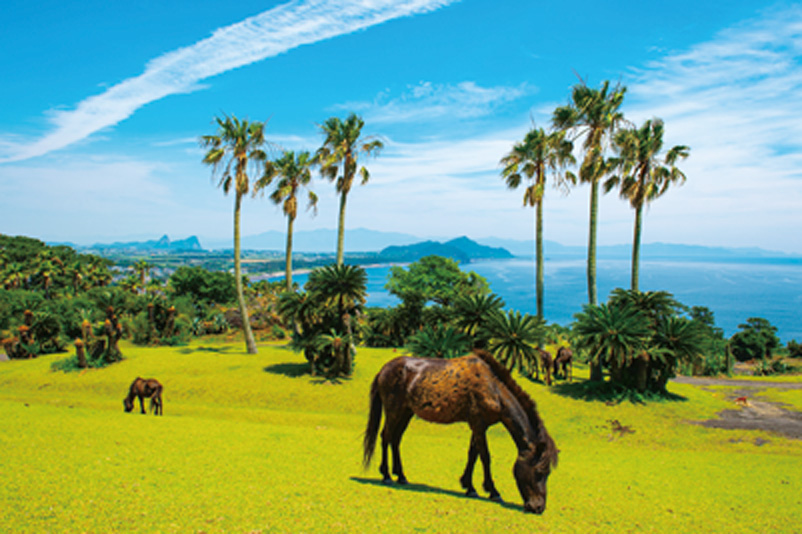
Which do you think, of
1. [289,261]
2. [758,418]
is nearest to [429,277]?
[289,261]

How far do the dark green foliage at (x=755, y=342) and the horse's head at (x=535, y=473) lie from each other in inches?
2519

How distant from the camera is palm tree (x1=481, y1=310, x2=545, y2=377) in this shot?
20.9m

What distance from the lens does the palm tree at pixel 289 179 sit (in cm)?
3241

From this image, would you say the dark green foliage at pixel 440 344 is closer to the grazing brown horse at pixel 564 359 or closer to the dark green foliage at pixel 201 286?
the grazing brown horse at pixel 564 359

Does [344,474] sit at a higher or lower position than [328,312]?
lower

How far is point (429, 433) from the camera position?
16.7 metres

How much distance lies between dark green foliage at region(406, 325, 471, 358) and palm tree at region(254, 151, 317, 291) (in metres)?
14.9

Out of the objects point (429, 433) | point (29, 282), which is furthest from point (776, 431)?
point (29, 282)

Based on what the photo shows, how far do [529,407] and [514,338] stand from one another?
14.0 meters

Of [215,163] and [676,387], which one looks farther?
[215,163]

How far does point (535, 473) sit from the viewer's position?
712 cm

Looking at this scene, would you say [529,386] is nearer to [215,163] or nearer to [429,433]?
[429,433]

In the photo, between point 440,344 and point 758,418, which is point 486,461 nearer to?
point 440,344

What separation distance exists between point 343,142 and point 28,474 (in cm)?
2635
